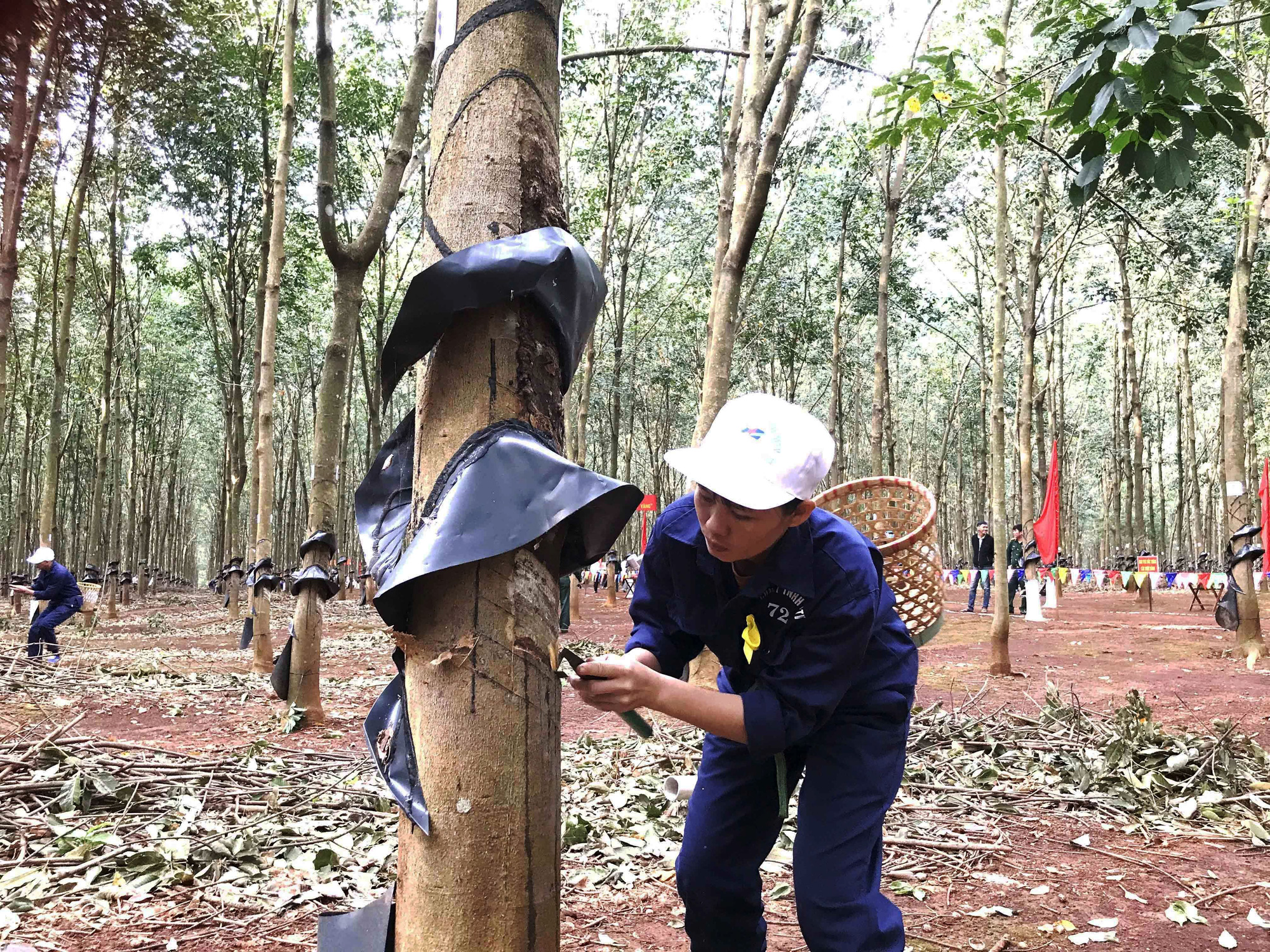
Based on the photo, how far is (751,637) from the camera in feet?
6.77

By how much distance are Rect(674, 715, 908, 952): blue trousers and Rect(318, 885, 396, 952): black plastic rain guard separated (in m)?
0.88

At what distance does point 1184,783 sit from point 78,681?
843 centimetres

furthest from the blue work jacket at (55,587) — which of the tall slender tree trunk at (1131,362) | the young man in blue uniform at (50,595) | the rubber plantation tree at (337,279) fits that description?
the tall slender tree trunk at (1131,362)

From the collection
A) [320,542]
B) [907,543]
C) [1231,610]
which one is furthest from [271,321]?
[1231,610]

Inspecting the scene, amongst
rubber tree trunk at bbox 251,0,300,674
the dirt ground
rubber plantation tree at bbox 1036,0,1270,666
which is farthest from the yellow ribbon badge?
rubber tree trunk at bbox 251,0,300,674

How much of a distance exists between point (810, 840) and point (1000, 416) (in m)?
7.90

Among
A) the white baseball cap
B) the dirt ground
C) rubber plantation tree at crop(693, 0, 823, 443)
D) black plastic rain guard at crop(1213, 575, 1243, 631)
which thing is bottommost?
the dirt ground

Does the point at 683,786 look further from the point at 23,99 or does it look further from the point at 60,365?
the point at 60,365

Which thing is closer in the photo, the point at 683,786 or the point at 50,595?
the point at 683,786

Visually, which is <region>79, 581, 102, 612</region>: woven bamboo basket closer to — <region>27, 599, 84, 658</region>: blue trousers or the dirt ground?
the dirt ground

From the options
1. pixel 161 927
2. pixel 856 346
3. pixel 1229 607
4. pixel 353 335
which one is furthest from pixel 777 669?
pixel 856 346

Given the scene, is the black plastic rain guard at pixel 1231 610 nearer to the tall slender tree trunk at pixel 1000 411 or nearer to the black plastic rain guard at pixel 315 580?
the tall slender tree trunk at pixel 1000 411

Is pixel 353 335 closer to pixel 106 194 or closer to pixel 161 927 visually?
pixel 161 927

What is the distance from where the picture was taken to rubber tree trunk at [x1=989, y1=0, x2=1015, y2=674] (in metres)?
8.20
